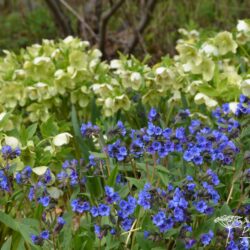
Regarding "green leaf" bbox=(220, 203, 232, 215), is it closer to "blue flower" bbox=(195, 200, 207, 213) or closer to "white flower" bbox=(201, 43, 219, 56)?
"blue flower" bbox=(195, 200, 207, 213)

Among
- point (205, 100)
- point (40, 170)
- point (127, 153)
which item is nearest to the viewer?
point (127, 153)

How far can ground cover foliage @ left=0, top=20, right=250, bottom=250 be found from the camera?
1801 millimetres

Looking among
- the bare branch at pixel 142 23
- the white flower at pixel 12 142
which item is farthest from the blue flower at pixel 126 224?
the bare branch at pixel 142 23

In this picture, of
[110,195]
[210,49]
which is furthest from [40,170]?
[210,49]

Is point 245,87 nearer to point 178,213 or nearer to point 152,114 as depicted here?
point 152,114

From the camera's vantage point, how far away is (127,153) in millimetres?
2080

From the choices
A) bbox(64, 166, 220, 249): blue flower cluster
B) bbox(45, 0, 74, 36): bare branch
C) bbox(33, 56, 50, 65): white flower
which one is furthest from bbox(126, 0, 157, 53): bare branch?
bbox(64, 166, 220, 249): blue flower cluster

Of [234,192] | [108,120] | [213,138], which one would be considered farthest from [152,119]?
[108,120]

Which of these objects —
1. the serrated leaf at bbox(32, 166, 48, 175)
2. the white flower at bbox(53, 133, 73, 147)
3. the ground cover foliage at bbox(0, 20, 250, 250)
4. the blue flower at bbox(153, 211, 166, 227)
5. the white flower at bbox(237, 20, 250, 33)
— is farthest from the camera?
the white flower at bbox(237, 20, 250, 33)

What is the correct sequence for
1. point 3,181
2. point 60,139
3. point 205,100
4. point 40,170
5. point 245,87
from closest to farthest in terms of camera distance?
point 3,181
point 40,170
point 60,139
point 245,87
point 205,100

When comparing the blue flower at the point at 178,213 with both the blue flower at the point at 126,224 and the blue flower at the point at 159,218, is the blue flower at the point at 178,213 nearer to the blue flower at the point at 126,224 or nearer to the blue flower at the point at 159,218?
the blue flower at the point at 159,218

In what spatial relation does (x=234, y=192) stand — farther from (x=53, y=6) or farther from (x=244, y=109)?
(x=53, y=6)

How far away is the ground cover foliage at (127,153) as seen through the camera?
180 cm

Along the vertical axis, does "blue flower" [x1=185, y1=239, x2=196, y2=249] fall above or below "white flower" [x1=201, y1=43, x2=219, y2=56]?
below
